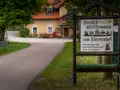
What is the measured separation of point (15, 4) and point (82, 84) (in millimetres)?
25774

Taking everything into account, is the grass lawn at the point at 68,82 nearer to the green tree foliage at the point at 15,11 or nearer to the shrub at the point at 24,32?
the green tree foliage at the point at 15,11

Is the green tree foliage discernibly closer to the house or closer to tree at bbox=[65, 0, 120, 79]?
tree at bbox=[65, 0, 120, 79]

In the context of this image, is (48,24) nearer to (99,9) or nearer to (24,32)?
(24,32)

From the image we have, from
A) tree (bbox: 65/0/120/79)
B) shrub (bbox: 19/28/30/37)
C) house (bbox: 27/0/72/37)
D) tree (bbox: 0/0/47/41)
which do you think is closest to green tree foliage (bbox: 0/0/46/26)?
tree (bbox: 0/0/47/41)

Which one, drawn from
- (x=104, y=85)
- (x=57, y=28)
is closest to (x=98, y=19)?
(x=104, y=85)

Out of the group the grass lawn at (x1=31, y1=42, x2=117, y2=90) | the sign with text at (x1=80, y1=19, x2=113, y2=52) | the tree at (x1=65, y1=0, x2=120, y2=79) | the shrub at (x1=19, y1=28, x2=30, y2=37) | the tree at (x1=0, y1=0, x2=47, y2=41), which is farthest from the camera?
the shrub at (x1=19, y1=28, x2=30, y2=37)

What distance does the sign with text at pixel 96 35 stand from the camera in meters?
11.1

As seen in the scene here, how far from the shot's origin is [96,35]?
1112cm

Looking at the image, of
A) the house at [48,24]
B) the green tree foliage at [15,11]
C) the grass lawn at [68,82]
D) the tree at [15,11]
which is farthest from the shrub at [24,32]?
the grass lawn at [68,82]

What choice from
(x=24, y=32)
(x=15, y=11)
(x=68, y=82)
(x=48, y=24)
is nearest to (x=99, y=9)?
(x=68, y=82)

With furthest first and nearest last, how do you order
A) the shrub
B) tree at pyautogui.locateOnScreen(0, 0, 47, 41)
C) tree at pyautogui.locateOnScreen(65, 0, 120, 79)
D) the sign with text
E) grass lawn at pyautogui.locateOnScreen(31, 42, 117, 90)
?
the shrub < tree at pyautogui.locateOnScreen(0, 0, 47, 41) < tree at pyautogui.locateOnScreen(65, 0, 120, 79) < the sign with text < grass lawn at pyautogui.locateOnScreen(31, 42, 117, 90)

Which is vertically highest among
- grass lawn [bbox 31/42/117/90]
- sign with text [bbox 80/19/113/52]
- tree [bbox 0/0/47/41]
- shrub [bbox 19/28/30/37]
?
tree [bbox 0/0/47/41]

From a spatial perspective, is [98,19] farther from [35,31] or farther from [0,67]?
[35,31]

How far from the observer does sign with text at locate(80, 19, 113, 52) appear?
11.1 meters
